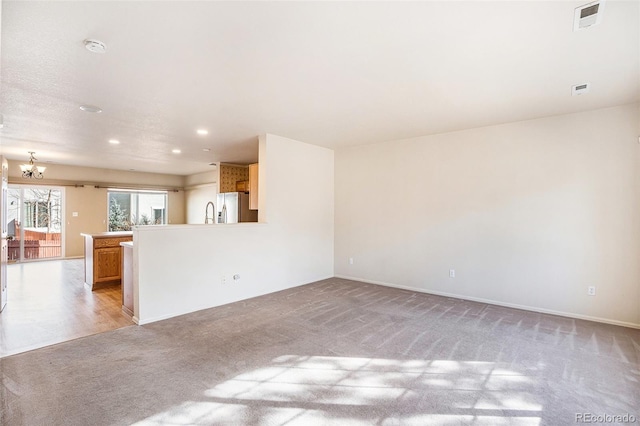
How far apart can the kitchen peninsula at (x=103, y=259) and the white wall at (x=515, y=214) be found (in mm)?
4559

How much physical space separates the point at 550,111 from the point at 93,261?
7407mm

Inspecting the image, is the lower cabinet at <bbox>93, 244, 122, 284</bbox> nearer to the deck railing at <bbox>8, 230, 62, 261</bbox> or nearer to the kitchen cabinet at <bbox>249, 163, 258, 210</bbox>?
the kitchen cabinet at <bbox>249, 163, 258, 210</bbox>

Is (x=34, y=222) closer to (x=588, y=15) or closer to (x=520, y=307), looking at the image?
(x=520, y=307)

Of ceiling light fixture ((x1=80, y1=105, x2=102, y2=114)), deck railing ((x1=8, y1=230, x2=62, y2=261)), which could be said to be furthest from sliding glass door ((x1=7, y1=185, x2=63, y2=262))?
ceiling light fixture ((x1=80, y1=105, x2=102, y2=114))

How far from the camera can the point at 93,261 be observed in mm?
5234

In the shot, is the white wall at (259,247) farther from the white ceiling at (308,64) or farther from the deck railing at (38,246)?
the deck railing at (38,246)

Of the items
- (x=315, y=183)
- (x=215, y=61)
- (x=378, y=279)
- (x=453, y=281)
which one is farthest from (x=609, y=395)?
(x=315, y=183)

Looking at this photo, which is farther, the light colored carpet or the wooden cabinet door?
the wooden cabinet door

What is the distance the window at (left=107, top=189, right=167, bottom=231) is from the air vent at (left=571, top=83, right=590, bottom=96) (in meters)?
11.1

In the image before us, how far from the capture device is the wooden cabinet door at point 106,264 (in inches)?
207

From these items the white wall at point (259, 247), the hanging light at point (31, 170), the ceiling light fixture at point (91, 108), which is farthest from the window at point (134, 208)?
the white wall at point (259, 247)

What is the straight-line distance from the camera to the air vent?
3.07 meters
